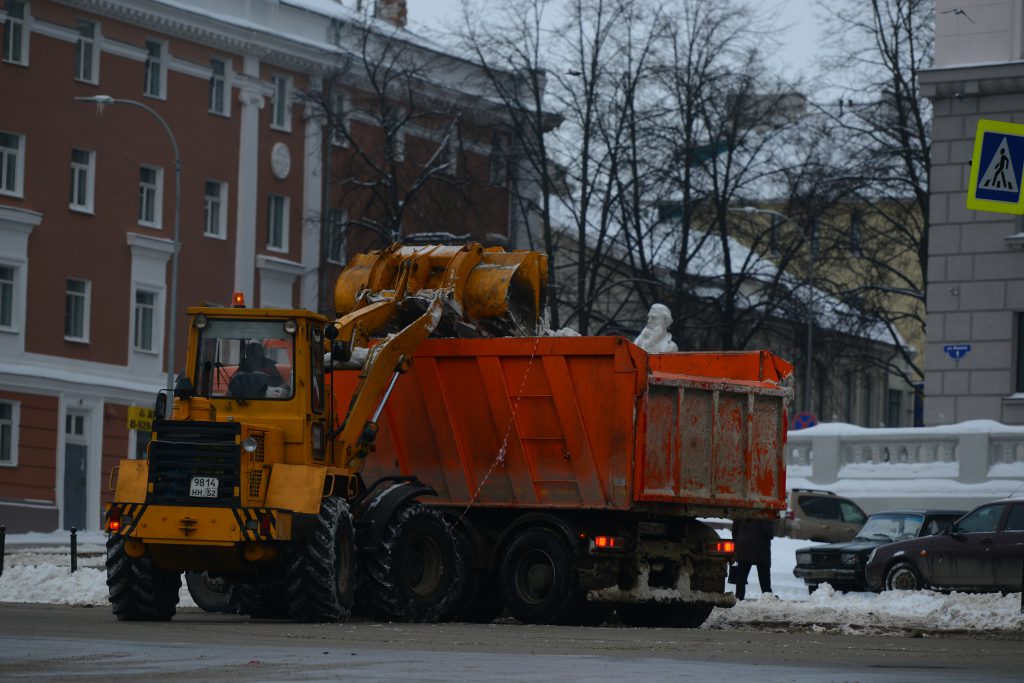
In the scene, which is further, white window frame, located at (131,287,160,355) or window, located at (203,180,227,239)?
window, located at (203,180,227,239)

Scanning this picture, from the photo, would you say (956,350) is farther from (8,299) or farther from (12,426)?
(8,299)

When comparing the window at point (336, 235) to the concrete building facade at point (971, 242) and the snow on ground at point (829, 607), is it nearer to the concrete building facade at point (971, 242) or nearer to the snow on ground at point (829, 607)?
the concrete building facade at point (971, 242)

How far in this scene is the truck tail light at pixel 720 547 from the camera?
75.6ft

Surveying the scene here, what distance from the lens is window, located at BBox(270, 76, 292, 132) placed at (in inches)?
2285

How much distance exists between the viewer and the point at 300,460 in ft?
69.0

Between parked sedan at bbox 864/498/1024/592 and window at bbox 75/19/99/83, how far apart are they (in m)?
28.1

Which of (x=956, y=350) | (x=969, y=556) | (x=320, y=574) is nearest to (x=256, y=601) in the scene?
(x=320, y=574)

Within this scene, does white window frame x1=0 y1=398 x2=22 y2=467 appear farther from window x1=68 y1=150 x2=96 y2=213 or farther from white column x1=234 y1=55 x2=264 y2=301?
white column x1=234 y1=55 x2=264 y2=301

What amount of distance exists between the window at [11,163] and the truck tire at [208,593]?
2899 cm

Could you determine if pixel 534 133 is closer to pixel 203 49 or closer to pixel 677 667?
pixel 203 49

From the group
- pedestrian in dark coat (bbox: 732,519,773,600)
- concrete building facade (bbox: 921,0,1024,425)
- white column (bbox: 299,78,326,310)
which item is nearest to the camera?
pedestrian in dark coat (bbox: 732,519,773,600)

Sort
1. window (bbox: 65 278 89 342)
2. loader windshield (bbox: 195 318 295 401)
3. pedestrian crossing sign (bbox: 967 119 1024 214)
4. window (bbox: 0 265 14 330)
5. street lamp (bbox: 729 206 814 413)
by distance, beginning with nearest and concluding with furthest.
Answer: pedestrian crossing sign (bbox: 967 119 1024 214), loader windshield (bbox: 195 318 295 401), window (bbox: 0 265 14 330), window (bbox: 65 278 89 342), street lamp (bbox: 729 206 814 413)

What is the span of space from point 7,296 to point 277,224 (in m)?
10.0

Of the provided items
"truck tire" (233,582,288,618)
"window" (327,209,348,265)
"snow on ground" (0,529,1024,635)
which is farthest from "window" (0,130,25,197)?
"truck tire" (233,582,288,618)
